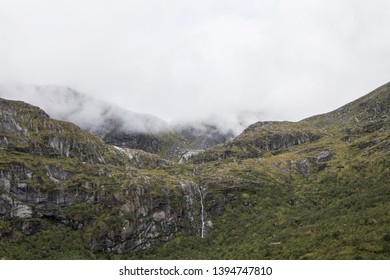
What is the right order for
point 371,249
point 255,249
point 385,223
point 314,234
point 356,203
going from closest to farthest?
point 371,249 → point 385,223 → point 314,234 → point 255,249 → point 356,203

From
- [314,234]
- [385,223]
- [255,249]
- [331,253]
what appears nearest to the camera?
[331,253]

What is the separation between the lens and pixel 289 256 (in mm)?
143875

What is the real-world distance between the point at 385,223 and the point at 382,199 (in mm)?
46473

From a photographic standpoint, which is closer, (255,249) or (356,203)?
(255,249)

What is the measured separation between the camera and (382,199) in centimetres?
18375

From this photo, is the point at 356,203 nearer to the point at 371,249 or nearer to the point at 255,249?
the point at 255,249
